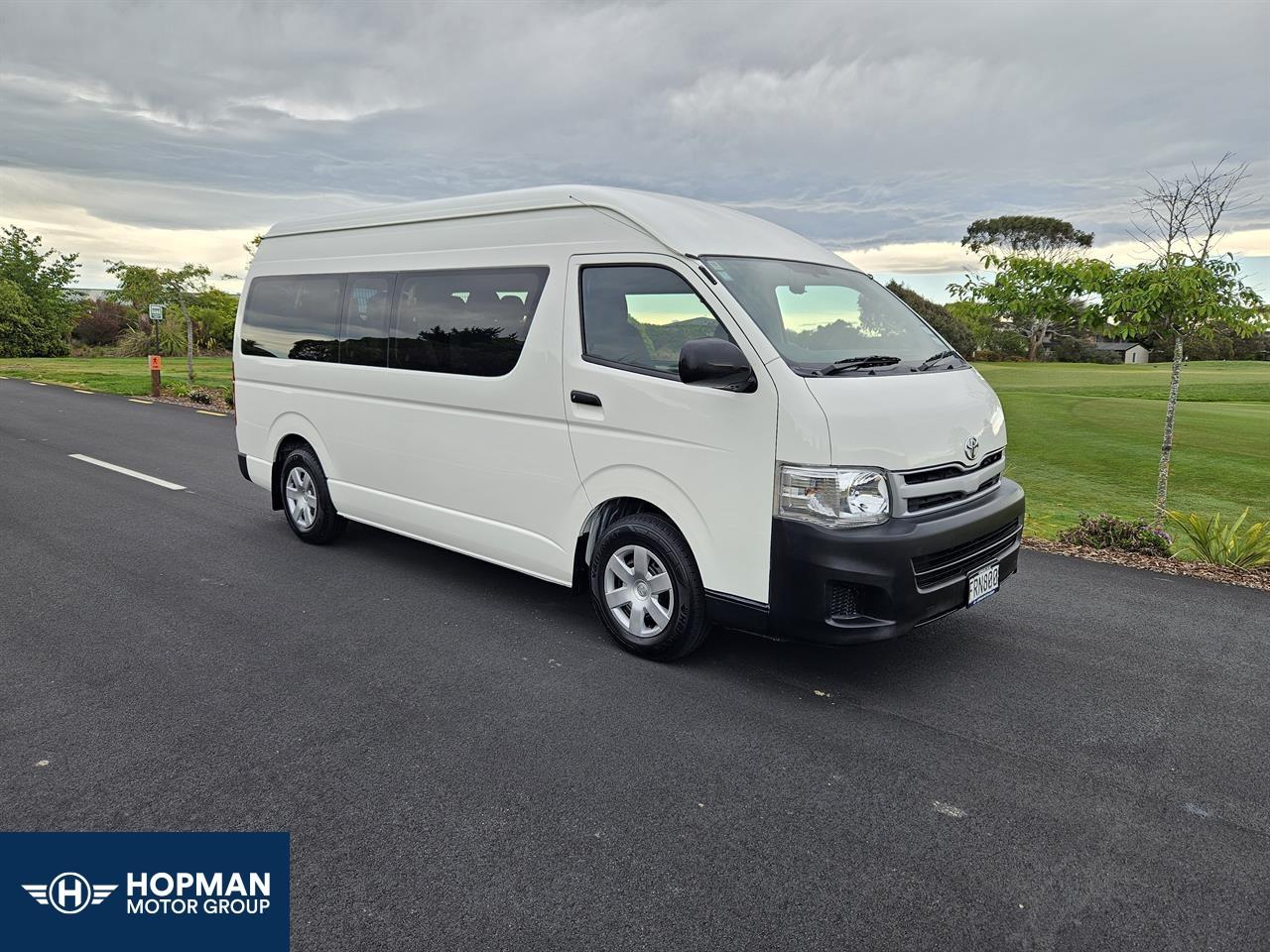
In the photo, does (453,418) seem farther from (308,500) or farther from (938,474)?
(938,474)

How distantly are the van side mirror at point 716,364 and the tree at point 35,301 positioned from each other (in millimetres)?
49365

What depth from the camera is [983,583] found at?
163 inches

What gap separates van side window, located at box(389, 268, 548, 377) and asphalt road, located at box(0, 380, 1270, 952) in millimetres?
1507

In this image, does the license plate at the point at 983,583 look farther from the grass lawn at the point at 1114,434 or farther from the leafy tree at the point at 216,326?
the leafy tree at the point at 216,326

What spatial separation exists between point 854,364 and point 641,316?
107 cm

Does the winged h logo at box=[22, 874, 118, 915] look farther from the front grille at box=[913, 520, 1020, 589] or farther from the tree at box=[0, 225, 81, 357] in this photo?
the tree at box=[0, 225, 81, 357]

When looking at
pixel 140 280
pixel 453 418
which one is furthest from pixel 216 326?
pixel 453 418

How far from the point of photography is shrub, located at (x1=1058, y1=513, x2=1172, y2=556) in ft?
21.7

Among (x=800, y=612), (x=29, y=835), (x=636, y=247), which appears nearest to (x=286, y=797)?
(x=29, y=835)

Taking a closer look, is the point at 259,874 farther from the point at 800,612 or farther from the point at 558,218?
the point at 558,218

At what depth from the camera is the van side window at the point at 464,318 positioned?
4.74 metres

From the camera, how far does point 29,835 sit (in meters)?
2.83

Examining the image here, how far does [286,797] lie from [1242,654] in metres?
4.87
